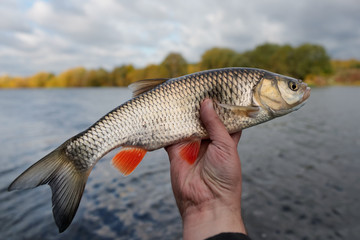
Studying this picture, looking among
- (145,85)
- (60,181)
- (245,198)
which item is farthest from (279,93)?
(245,198)

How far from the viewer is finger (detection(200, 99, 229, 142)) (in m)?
2.50

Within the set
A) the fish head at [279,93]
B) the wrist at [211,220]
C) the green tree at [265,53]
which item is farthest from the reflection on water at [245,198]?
the green tree at [265,53]

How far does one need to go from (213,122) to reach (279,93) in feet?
2.72

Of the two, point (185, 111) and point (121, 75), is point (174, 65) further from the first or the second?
point (185, 111)

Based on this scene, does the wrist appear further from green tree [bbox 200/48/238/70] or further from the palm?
green tree [bbox 200/48/238/70]

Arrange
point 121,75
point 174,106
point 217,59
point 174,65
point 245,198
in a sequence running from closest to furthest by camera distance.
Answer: point 174,106
point 245,198
point 217,59
point 174,65
point 121,75

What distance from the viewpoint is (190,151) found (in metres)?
2.71

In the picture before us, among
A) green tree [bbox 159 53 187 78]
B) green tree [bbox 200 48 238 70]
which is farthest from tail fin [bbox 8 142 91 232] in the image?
green tree [bbox 159 53 187 78]

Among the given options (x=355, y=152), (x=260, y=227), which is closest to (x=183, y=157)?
(x=260, y=227)

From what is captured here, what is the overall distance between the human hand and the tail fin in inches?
42.2

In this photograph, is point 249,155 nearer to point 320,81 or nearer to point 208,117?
point 208,117

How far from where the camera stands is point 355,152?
8.83m

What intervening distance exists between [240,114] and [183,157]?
788mm

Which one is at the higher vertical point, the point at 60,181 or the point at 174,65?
the point at 174,65
